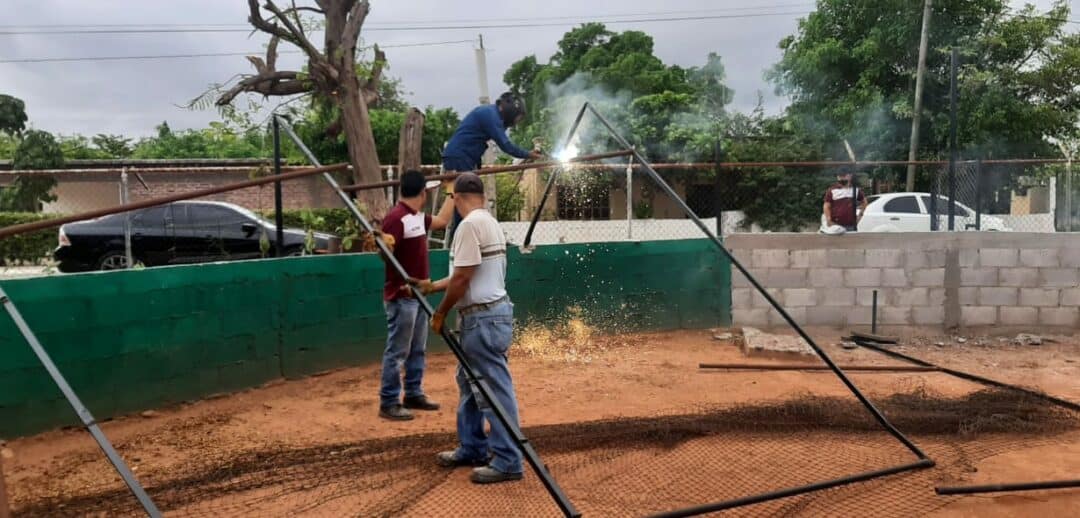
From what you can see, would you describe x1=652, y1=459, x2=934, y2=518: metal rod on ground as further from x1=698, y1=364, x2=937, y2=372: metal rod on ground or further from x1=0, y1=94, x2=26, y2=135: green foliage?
x1=0, y1=94, x2=26, y2=135: green foliage

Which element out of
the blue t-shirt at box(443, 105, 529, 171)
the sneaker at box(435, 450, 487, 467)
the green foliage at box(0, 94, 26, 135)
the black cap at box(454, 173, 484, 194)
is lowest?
the sneaker at box(435, 450, 487, 467)

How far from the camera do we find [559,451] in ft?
15.5

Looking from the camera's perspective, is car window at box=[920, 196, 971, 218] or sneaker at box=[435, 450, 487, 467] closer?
sneaker at box=[435, 450, 487, 467]

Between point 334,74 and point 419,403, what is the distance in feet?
16.9

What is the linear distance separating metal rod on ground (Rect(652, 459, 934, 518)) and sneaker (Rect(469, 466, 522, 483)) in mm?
1000

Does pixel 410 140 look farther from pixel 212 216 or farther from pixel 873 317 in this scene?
pixel 873 317

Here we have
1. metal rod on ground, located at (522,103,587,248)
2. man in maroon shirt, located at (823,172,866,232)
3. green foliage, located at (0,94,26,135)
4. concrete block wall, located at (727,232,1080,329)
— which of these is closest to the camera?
metal rod on ground, located at (522,103,587,248)

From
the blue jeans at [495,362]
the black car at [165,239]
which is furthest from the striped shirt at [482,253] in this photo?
the black car at [165,239]

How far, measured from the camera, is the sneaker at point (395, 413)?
18.2 feet

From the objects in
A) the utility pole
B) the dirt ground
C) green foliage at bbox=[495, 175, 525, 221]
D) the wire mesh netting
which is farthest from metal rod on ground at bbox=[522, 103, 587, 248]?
the utility pole

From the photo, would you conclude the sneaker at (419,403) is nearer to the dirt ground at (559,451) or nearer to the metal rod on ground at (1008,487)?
the dirt ground at (559,451)

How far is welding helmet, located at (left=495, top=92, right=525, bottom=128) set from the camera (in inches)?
248

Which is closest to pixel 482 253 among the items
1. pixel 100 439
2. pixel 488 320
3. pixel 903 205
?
pixel 488 320

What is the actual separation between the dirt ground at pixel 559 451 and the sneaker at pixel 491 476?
9 centimetres
